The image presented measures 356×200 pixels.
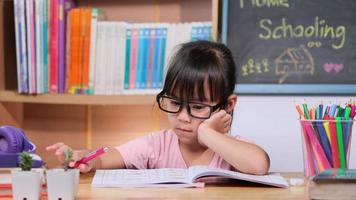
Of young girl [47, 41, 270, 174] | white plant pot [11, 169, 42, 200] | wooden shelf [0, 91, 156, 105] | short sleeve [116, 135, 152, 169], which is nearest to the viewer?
white plant pot [11, 169, 42, 200]

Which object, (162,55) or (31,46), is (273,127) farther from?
(31,46)

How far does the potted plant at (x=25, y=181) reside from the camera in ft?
2.71

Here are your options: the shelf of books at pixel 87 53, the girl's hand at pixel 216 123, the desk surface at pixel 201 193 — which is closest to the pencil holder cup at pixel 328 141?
the desk surface at pixel 201 193

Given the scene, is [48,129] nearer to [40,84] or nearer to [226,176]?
[40,84]

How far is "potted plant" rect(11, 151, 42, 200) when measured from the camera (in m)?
0.83

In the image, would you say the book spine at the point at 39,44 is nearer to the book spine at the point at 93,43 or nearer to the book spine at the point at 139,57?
the book spine at the point at 93,43

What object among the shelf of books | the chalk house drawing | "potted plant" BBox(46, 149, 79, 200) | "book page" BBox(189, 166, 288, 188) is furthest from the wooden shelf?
"potted plant" BBox(46, 149, 79, 200)

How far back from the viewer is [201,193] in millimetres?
988

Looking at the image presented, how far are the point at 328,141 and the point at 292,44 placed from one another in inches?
34.7

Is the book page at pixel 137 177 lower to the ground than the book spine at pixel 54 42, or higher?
lower

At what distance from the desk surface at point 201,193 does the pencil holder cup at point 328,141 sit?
0.29ft

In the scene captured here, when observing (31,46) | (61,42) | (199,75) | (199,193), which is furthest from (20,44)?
(199,193)

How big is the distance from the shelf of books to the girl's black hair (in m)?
0.46

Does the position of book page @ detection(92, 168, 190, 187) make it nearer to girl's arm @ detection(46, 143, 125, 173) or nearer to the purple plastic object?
girl's arm @ detection(46, 143, 125, 173)
